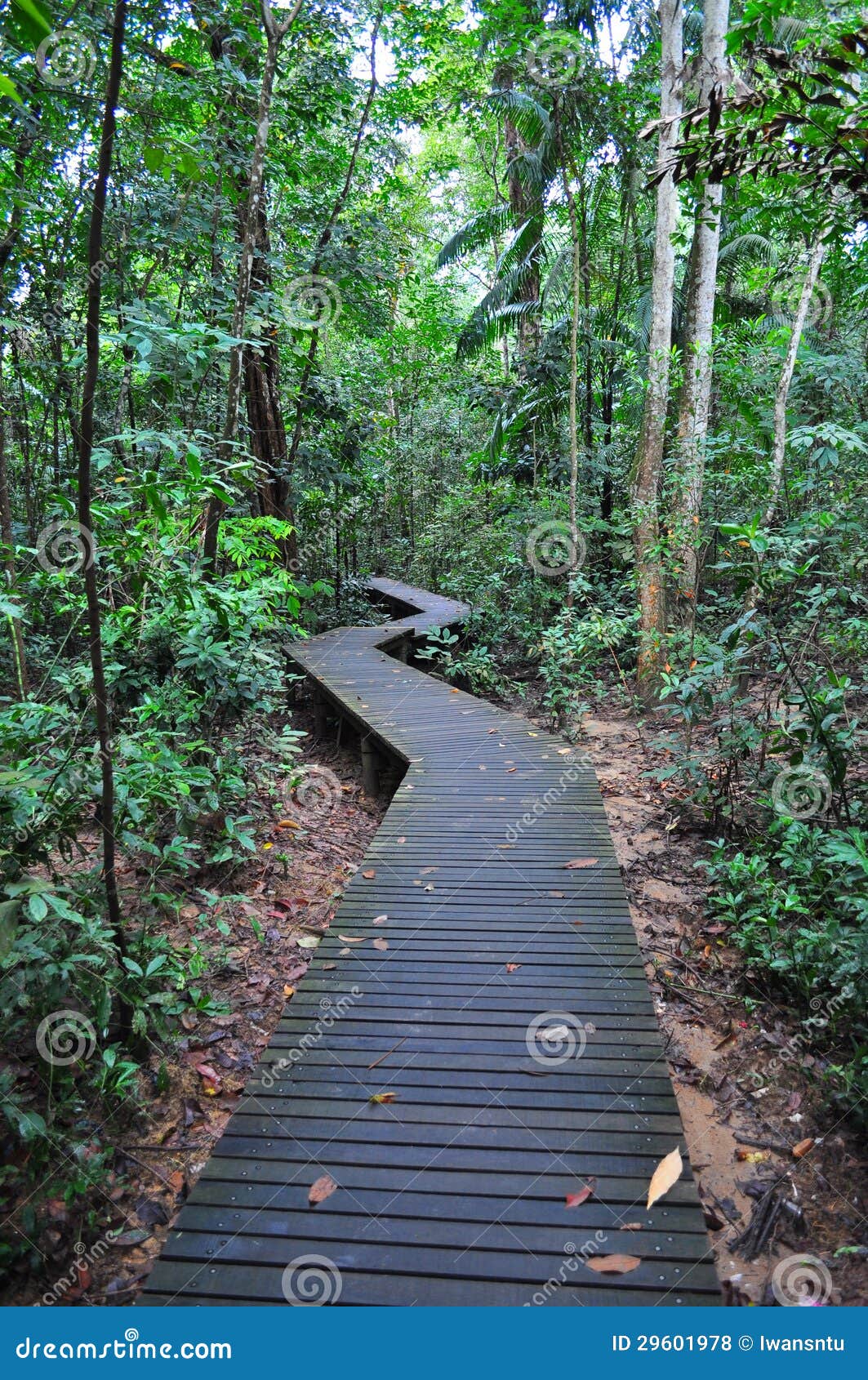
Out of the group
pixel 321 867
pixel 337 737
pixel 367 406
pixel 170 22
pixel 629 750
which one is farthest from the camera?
pixel 367 406

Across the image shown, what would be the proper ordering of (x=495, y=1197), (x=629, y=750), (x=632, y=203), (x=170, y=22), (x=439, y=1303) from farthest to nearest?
(x=632, y=203) < (x=629, y=750) < (x=170, y=22) < (x=495, y=1197) < (x=439, y=1303)

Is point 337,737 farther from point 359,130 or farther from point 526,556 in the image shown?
point 359,130

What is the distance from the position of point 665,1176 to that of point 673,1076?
1.31m

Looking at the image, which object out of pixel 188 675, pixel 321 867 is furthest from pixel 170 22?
pixel 321 867

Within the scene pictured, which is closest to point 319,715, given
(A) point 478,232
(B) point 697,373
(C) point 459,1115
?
(B) point 697,373

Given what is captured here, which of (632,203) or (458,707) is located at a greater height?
(632,203)

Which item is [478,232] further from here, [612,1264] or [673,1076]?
[612,1264]

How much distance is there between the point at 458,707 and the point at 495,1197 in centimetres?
546

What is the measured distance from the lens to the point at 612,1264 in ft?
6.88

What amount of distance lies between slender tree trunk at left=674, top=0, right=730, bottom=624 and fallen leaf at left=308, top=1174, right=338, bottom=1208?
5714 millimetres

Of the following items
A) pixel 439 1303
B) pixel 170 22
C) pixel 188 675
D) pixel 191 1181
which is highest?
pixel 170 22

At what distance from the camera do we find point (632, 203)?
1043 cm

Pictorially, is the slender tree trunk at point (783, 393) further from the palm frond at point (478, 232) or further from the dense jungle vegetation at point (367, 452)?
the palm frond at point (478, 232)

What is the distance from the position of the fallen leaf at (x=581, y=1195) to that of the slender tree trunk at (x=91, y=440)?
5.82 feet
